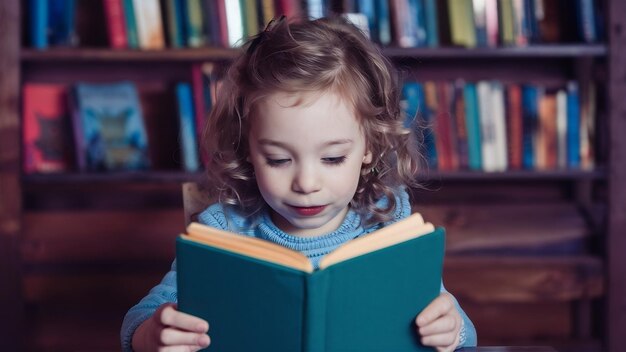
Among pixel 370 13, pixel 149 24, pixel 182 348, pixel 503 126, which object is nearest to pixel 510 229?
pixel 503 126

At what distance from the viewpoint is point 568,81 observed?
93.2 inches

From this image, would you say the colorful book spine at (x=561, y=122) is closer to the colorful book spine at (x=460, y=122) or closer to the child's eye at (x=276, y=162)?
the colorful book spine at (x=460, y=122)

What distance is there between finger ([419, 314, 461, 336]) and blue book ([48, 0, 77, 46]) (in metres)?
1.54

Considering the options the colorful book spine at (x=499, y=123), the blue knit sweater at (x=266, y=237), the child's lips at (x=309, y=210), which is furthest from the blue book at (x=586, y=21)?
the child's lips at (x=309, y=210)

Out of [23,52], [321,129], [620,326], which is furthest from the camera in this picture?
[620,326]

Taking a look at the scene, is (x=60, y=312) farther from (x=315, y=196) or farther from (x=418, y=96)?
(x=315, y=196)

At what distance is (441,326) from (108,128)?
1.47m

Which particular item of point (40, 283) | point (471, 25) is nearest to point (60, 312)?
point (40, 283)

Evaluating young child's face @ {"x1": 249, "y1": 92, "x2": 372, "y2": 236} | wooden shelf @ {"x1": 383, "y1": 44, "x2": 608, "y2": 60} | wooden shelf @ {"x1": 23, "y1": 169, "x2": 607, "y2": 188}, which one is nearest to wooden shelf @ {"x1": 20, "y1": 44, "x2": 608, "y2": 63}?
wooden shelf @ {"x1": 383, "y1": 44, "x2": 608, "y2": 60}

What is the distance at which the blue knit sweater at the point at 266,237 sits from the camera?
42.6 inches

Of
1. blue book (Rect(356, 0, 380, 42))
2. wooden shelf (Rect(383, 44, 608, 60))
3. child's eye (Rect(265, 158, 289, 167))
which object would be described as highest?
blue book (Rect(356, 0, 380, 42))

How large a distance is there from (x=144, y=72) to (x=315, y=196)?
1466 mm

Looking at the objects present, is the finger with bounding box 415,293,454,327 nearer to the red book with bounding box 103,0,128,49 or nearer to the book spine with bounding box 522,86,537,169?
the book spine with bounding box 522,86,537,169

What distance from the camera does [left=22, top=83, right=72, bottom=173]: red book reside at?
2.14 meters
